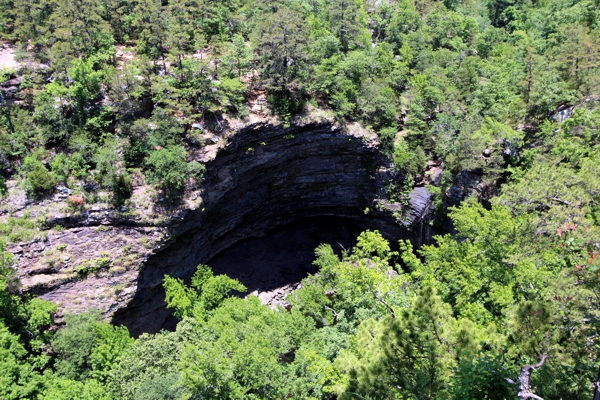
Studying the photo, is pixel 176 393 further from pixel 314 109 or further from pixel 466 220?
pixel 314 109

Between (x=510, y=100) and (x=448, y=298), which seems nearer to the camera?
(x=448, y=298)

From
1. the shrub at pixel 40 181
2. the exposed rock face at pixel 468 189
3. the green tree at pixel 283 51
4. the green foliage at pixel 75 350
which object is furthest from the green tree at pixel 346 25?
the green foliage at pixel 75 350

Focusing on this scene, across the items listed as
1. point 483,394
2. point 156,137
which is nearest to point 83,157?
point 156,137

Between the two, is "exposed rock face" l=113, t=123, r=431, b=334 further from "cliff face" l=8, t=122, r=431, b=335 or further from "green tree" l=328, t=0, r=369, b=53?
"green tree" l=328, t=0, r=369, b=53


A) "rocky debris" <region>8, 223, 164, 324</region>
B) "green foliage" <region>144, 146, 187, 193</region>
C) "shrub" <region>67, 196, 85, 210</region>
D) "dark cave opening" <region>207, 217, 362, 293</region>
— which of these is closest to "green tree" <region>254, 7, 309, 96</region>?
"green foliage" <region>144, 146, 187, 193</region>

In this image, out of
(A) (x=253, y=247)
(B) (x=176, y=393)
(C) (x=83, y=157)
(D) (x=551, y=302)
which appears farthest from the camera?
(A) (x=253, y=247)

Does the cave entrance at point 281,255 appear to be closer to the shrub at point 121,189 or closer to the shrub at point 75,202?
the shrub at point 121,189
